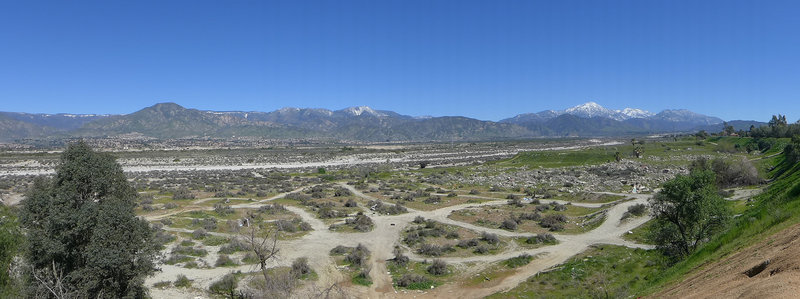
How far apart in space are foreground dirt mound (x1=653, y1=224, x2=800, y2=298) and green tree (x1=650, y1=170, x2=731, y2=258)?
30.3 feet

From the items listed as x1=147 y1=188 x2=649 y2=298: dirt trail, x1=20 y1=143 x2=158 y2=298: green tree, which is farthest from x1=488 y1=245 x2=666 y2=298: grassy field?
x1=20 y1=143 x2=158 y2=298: green tree

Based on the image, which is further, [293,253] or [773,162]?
[773,162]

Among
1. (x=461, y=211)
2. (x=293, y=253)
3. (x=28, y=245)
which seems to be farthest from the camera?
(x=461, y=211)

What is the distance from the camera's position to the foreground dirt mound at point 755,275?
7.03 meters

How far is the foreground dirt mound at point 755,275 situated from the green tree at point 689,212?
9.23 m

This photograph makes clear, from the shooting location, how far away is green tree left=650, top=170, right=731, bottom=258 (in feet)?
64.3

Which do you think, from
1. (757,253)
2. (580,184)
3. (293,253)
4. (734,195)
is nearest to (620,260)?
(757,253)

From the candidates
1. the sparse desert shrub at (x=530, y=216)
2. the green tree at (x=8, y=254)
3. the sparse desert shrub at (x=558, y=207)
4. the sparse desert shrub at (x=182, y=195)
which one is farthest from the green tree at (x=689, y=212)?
the sparse desert shrub at (x=182, y=195)

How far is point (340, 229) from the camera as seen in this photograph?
3694 cm

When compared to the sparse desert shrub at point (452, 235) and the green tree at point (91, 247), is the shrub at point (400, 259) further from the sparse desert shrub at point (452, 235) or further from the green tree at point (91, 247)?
the green tree at point (91, 247)

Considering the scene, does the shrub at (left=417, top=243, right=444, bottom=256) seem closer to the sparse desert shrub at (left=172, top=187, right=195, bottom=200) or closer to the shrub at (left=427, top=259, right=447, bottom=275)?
the shrub at (left=427, top=259, right=447, bottom=275)

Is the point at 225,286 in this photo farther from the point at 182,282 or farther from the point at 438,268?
the point at 438,268

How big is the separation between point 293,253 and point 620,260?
22.8m

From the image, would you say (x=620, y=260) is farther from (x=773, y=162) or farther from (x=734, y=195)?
(x=773, y=162)
